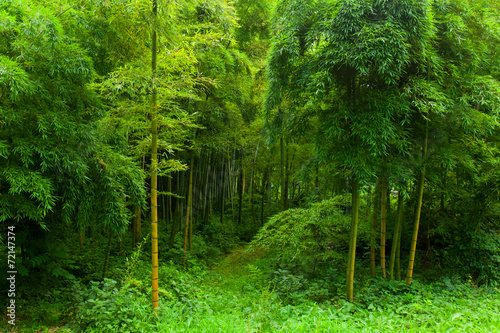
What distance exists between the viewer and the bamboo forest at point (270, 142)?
2.57 meters

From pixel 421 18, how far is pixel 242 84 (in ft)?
11.9

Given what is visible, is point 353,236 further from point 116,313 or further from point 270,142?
point 116,313

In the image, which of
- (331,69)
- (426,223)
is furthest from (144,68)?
(426,223)

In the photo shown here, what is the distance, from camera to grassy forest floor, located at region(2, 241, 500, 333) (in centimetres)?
245

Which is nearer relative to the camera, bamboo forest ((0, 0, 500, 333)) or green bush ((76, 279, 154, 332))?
green bush ((76, 279, 154, 332))

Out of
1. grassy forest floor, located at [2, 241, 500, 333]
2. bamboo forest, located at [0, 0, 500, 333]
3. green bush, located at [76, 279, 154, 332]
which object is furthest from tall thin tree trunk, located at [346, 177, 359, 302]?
green bush, located at [76, 279, 154, 332]

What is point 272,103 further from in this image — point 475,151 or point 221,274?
point 221,274

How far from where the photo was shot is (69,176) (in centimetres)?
282

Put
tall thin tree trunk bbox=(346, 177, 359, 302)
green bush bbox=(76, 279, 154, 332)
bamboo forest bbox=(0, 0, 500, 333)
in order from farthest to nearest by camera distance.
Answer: tall thin tree trunk bbox=(346, 177, 359, 302) < bamboo forest bbox=(0, 0, 500, 333) < green bush bbox=(76, 279, 154, 332)

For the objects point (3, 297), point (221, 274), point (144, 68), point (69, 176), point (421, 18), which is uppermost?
point (421, 18)

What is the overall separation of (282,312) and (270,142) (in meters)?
2.19

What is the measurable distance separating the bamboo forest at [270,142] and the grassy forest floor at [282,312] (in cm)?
3

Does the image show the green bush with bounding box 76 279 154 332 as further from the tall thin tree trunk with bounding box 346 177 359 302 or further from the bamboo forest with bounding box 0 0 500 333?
the tall thin tree trunk with bounding box 346 177 359 302

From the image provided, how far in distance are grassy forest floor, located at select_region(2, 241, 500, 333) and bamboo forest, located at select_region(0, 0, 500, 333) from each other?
3 centimetres
